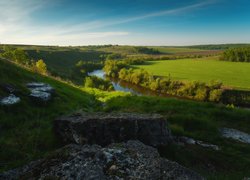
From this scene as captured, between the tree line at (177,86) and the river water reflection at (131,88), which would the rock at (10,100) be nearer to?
the tree line at (177,86)

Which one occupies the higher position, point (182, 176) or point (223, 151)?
point (182, 176)

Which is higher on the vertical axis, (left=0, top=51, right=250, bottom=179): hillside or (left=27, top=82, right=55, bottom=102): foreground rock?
(left=27, top=82, right=55, bottom=102): foreground rock

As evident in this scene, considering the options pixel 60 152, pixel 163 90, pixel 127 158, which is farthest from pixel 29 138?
pixel 163 90

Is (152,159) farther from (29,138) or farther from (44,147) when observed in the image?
(29,138)

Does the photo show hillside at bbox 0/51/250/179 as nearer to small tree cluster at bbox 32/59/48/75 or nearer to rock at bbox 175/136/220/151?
rock at bbox 175/136/220/151

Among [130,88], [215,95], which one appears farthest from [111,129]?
[130,88]

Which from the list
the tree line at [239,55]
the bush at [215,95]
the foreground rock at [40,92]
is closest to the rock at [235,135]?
the foreground rock at [40,92]

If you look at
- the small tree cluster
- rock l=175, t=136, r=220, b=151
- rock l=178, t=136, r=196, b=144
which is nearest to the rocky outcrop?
rock l=175, t=136, r=220, b=151
